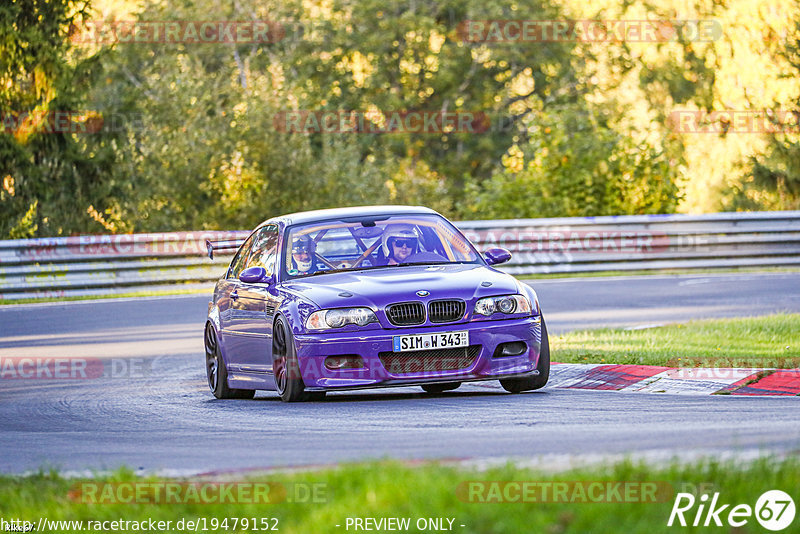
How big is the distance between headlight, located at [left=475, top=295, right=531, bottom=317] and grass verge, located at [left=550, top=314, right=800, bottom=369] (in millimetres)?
1759

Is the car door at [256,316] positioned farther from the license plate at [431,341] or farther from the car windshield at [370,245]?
the license plate at [431,341]

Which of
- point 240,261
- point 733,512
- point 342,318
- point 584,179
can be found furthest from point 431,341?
point 584,179

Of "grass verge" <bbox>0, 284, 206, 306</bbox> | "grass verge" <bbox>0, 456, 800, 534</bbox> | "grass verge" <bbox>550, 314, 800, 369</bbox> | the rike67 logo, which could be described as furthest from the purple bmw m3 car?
"grass verge" <bbox>0, 284, 206, 306</bbox>

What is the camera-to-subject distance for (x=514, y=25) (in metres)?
55.7

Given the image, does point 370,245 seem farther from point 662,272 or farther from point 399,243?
point 662,272

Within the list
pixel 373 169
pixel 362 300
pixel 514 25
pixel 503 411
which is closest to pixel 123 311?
pixel 362 300

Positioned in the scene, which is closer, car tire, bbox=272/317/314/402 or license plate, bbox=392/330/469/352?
license plate, bbox=392/330/469/352

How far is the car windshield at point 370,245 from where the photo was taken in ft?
37.5

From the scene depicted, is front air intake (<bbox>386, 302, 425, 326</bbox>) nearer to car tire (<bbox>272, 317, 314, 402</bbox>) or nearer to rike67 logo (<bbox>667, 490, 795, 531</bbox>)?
car tire (<bbox>272, 317, 314, 402</bbox>)

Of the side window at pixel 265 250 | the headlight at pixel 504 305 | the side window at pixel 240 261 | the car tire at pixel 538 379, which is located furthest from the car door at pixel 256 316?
the car tire at pixel 538 379

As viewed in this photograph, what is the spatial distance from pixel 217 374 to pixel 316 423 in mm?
3305

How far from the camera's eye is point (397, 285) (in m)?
10.5

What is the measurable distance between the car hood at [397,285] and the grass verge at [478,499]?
415cm

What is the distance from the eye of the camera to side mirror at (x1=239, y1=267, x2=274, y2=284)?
11.6 metres
